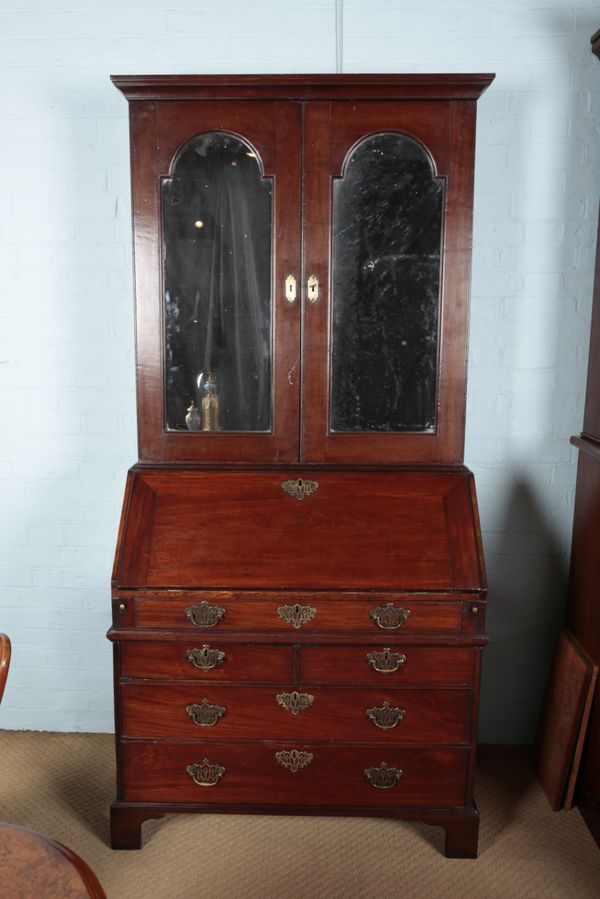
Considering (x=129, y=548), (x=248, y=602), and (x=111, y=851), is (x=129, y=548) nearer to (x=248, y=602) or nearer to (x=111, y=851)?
(x=248, y=602)

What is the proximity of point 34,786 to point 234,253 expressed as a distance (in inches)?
75.0

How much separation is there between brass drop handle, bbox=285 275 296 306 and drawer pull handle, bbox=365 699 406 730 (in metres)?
1.20

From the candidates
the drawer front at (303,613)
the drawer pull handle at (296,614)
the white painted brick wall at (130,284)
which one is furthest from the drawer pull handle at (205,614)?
the white painted brick wall at (130,284)

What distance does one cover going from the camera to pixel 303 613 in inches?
89.8

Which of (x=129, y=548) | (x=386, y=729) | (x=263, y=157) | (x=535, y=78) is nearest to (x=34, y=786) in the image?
(x=129, y=548)

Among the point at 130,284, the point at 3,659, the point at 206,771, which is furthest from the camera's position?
the point at 130,284

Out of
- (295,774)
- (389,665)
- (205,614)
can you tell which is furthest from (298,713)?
(205,614)

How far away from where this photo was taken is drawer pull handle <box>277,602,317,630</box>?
228 cm

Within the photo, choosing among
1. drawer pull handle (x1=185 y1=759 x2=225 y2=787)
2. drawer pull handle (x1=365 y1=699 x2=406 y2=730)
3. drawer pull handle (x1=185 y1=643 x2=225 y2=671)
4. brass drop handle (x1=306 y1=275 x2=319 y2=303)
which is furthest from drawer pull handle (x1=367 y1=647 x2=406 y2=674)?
brass drop handle (x1=306 y1=275 x2=319 y2=303)

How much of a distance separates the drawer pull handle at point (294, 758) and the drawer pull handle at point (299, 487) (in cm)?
74

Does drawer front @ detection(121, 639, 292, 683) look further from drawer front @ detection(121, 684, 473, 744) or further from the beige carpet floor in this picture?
the beige carpet floor

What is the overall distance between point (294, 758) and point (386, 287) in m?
1.41

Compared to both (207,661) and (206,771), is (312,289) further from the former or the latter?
(206,771)

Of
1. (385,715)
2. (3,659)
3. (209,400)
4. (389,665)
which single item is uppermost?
(209,400)
